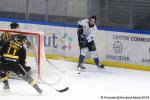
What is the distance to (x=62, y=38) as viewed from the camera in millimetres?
11906

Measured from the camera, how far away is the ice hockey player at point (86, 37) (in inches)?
415

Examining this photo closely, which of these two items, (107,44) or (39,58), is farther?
(107,44)

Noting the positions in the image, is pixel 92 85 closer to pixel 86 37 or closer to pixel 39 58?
pixel 39 58

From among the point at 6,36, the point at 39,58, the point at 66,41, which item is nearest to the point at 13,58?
the point at 6,36

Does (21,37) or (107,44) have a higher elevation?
(21,37)

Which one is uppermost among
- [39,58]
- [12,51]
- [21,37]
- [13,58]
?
[21,37]

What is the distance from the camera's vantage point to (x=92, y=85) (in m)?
9.43

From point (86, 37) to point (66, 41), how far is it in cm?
132

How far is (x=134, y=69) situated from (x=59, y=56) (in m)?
2.09

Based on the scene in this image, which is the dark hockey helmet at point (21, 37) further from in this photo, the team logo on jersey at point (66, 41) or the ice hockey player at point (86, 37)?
the team logo on jersey at point (66, 41)

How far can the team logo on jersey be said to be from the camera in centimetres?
1182

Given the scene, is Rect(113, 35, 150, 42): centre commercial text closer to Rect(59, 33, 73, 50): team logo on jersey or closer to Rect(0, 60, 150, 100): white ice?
Rect(0, 60, 150, 100): white ice

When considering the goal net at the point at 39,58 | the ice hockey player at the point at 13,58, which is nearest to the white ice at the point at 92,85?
the goal net at the point at 39,58

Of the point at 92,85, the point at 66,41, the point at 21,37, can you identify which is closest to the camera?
the point at 21,37
